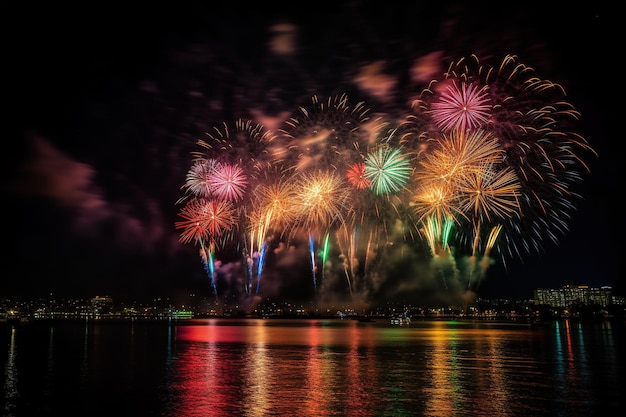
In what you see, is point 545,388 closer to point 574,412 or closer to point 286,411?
point 574,412

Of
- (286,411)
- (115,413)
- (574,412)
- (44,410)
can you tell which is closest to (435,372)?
(574,412)

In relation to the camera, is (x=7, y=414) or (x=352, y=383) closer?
(x=7, y=414)

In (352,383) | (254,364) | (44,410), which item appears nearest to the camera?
(44,410)

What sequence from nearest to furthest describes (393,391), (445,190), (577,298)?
(393,391) → (445,190) → (577,298)

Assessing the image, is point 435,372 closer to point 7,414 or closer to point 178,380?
point 178,380

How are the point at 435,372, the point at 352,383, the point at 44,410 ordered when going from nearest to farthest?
the point at 44,410
the point at 352,383
the point at 435,372

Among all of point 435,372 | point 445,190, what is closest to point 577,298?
point 445,190

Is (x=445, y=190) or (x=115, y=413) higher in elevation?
(x=445, y=190)

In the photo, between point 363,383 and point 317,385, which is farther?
point 363,383

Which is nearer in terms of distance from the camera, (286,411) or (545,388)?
(286,411)
